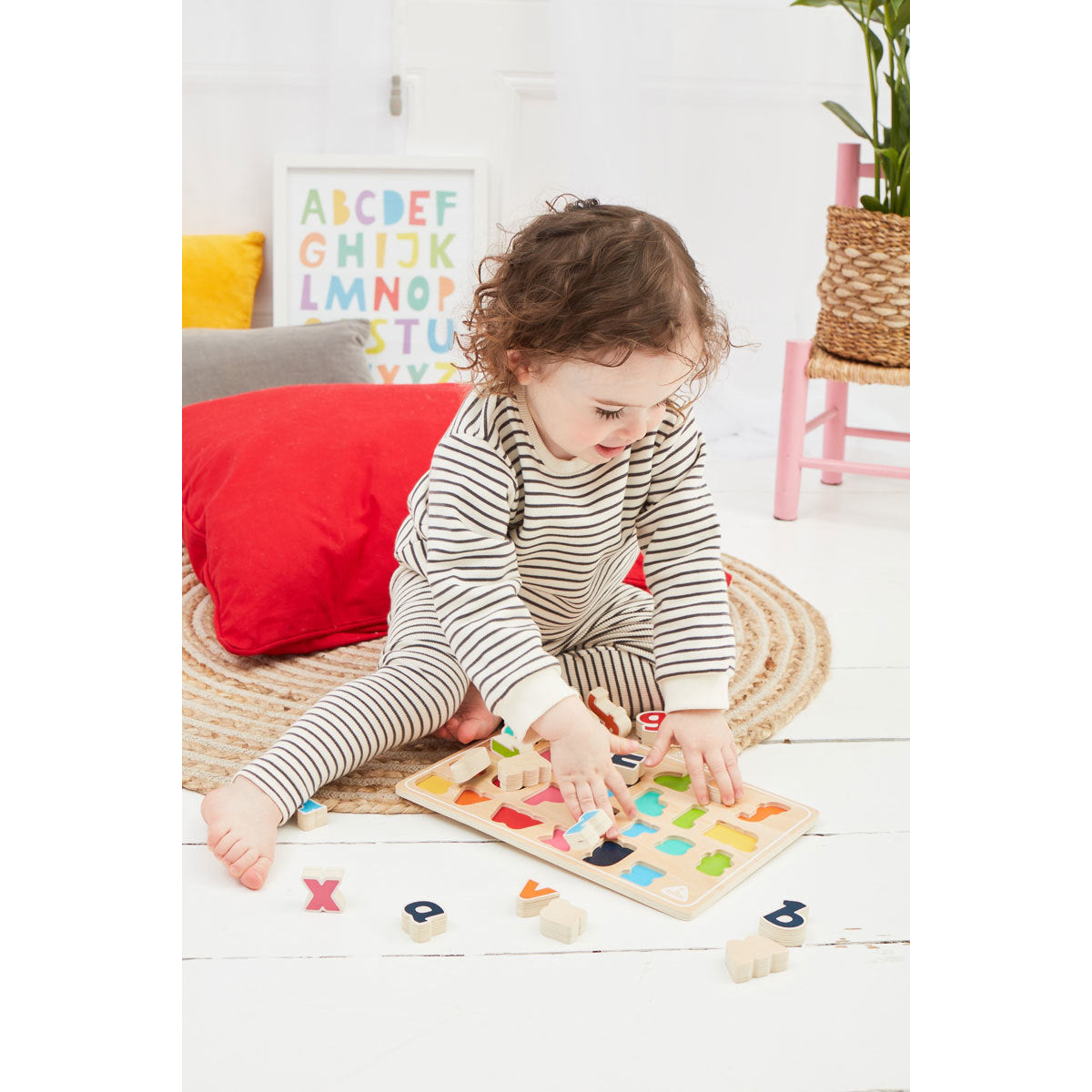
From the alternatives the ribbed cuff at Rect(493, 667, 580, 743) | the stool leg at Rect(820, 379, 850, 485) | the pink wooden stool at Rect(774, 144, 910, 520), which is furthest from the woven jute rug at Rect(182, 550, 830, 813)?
the stool leg at Rect(820, 379, 850, 485)

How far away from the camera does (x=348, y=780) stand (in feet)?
3.32

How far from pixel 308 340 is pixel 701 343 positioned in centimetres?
115

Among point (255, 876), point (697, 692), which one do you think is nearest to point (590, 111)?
point (697, 692)

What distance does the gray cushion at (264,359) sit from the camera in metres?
1.80

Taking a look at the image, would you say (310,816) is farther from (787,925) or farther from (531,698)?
(787,925)

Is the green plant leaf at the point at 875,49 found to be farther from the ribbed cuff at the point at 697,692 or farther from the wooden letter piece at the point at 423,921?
the wooden letter piece at the point at 423,921

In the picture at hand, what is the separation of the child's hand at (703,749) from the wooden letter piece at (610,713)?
84mm

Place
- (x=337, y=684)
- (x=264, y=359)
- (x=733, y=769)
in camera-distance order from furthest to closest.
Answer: (x=264, y=359) < (x=337, y=684) < (x=733, y=769)

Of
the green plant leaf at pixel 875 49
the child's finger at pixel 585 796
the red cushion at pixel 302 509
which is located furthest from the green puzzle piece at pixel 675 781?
the green plant leaf at pixel 875 49

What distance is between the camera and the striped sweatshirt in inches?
37.3

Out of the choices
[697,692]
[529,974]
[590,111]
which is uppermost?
[590,111]

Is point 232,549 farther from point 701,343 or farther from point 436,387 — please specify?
point 701,343

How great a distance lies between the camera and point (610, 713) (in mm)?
1075

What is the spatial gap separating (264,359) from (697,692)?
1107mm
